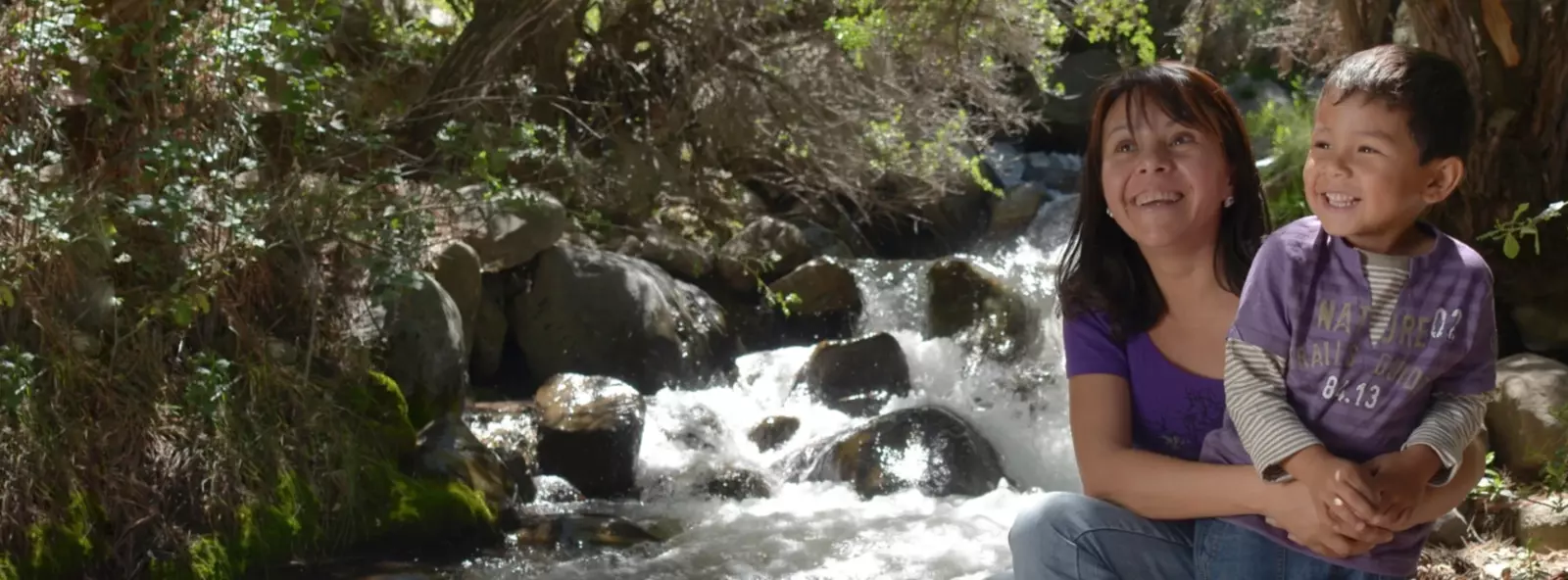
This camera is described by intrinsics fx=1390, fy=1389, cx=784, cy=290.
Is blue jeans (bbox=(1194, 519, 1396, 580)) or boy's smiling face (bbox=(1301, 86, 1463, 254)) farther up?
boy's smiling face (bbox=(1301, 86, 1463, 254))

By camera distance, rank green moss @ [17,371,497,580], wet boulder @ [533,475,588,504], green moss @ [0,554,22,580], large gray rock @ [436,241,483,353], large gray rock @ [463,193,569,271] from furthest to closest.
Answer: large gray rock @ [463,193,569,271]
large gray rock @ [436,241,483,353]
wet boulder @ [533,475,588,504]
green moss @ [17,371,497,580]
green moss @ [0,554,22,580]

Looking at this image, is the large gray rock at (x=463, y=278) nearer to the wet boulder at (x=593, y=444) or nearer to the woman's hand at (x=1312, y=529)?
the wet boulder at (x=593, y=444)

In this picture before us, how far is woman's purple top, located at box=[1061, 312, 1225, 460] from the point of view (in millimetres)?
2006

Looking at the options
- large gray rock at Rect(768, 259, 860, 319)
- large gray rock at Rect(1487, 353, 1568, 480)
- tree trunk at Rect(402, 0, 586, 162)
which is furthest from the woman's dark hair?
large gray rock at Rect(768, 259, 860, 319)

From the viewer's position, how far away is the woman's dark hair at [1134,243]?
6.68 ft

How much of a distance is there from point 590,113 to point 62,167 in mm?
3211

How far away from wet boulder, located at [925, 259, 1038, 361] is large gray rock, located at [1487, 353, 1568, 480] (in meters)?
3.56

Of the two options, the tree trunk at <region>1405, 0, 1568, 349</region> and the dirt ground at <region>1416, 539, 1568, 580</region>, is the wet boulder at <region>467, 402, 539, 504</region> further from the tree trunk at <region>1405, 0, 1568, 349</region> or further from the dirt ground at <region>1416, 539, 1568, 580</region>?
the tree trunk at <region>1405, 0, 1568, 349</region>

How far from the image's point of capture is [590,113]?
24.1ft

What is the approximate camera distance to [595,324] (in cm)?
757

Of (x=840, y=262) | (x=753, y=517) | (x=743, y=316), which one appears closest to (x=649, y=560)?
(x=753, y=517)

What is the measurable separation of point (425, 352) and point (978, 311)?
379 cm

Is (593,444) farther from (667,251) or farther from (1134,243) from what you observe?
(1134,243)

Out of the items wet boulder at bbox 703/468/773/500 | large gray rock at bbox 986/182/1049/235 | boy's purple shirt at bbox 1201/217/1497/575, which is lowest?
A: wet boulder at bbox 703/468/773/500
